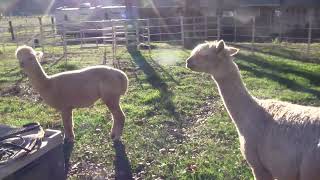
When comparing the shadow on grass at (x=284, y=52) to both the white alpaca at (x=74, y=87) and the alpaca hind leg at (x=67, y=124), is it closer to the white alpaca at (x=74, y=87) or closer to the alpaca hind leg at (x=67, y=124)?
the white alpaca at (x=74, y=87)

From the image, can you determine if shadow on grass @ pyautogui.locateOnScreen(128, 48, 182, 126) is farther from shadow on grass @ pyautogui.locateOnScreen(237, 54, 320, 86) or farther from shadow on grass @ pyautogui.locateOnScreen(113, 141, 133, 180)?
shadow on grass @ pyautogui.locateOnScreen(237, 54, 320, 86)

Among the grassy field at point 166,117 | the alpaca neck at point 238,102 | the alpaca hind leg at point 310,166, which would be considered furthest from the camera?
the grassy field at point 166,117

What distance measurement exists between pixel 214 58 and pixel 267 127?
3.21ft

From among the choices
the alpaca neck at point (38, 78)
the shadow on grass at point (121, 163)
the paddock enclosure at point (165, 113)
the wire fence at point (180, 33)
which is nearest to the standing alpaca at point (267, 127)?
the paddock enclosure at point (165, 113)

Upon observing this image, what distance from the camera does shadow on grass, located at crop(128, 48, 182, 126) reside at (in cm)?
838

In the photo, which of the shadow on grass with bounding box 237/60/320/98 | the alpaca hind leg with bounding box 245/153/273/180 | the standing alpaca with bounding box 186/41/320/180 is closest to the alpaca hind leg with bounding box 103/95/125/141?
the standing alpaca with bounding box 186/41/320/180

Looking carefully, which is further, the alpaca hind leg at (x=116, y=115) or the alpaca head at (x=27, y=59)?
the alpaca hind leg at (x=116, y=115)

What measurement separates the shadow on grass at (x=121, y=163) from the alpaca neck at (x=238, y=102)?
1.84 m

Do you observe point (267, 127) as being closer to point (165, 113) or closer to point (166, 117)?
point (166, 117)

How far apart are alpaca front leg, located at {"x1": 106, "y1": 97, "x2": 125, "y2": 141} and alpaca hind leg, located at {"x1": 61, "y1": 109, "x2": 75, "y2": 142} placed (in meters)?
0.68

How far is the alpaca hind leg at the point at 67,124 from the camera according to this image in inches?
262

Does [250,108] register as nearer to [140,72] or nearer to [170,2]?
[140,72]

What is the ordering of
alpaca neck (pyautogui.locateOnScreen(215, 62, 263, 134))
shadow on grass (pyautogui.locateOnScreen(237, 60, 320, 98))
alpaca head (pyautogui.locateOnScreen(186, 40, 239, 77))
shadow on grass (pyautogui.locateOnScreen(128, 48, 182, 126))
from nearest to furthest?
alpaca neck (pyautogui.locateOnScreen(215, 62, 263, 134))
alpaca head (pyautogui.locateOnScreen(186, 40, 239, 77))
shadow on grass (pyautogui.locateOnScreen(128, 48, 182, 126))
shadow on grass (pyautogui.locateOnScreen(237, 60, 320, 98))

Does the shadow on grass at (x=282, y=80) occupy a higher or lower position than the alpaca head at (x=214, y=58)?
lower
